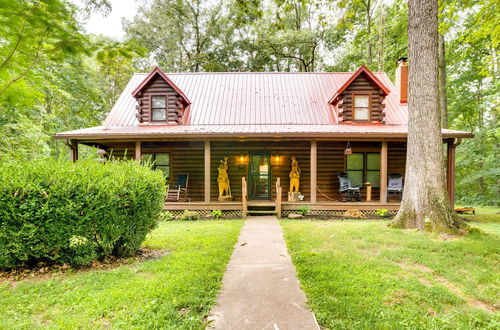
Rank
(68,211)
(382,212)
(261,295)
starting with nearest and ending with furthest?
(261,295)
(68,211)
(382,212)

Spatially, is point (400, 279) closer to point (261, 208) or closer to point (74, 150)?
point (261, 208)

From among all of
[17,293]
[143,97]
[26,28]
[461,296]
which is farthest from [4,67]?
[143,97]

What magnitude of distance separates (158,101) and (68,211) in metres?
8.82

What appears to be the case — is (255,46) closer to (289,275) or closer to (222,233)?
(222,233)

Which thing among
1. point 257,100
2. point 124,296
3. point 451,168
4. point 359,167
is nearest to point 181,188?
point 257,100

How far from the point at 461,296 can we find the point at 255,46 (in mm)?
23750

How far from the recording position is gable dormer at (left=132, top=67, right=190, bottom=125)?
11750mm

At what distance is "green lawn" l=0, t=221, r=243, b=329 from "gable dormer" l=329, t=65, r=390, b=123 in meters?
9.55

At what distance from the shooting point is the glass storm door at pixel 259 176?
11953mm

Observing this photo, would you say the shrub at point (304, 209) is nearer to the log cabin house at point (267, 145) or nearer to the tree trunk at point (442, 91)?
the log cabin house at point (267, 145)

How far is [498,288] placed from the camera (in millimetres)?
3438

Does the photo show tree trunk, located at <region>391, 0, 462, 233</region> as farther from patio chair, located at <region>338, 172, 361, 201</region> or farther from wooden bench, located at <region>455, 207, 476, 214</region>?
wooden bench, located at <region>455, 207, 476, 214</region>

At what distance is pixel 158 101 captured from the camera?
470 inches

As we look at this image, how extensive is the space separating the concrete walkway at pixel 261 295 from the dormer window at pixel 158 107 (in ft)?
27.8
